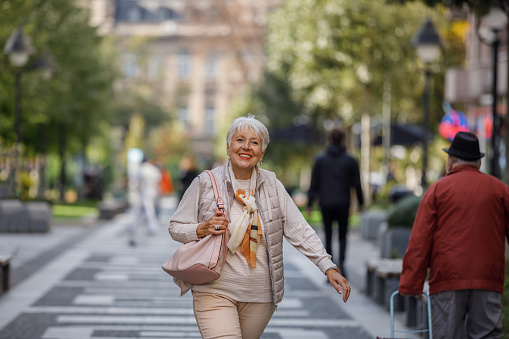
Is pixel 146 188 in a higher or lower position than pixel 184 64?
lower

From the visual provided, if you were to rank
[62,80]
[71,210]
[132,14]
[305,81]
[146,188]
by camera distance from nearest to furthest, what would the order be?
[146,188], [305,81], [62,80], [71,210], [132,14]

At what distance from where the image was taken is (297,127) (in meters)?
31.1

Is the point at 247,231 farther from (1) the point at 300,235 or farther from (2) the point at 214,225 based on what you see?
(1) the point at 300,235

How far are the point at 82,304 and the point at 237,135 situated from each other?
5.54 metres

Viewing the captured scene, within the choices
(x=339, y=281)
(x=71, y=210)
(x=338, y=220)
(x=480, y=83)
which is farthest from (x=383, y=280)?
(x=71, y=210)

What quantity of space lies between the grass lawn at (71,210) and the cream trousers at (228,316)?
69.4 feet

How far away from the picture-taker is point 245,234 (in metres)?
4.82

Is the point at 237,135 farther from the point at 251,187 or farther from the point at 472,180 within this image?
the point at 472,180

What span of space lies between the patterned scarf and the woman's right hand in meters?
0.07

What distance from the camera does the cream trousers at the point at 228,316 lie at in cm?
475

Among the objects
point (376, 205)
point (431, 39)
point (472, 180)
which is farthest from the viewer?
point (376, 205)

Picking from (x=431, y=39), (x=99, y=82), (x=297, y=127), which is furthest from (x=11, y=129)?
(x=431, y=39)

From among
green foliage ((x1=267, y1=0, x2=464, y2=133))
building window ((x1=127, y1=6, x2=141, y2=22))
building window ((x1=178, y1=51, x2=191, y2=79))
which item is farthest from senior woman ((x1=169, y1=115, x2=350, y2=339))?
building window ((x1=127, y1=6, x2=141, y2=22))

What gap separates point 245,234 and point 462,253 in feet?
4.34
